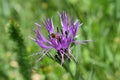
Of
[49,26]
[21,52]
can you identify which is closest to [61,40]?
[49,26]

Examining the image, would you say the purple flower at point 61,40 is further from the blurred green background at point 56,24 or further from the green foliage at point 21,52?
the green foliage at point 21,52

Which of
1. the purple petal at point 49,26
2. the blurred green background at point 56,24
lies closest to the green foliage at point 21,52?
the blurred green background at point 56,24

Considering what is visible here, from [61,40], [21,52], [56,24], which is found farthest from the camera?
[56,24]

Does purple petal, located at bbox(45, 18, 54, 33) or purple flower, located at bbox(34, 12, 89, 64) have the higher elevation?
purple petal, located at bbox(45, 18, 54, 33)

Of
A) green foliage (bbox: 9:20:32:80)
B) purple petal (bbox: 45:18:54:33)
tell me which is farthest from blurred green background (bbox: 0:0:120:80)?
purple petal (bbox: 45:18:54:33)

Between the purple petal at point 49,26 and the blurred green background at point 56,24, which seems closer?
the purple petal at point 49,26

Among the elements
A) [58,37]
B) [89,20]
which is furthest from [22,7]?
[58,37]

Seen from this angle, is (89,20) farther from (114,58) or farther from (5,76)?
(5,76)

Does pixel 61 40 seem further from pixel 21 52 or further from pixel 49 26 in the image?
pixel 21 52

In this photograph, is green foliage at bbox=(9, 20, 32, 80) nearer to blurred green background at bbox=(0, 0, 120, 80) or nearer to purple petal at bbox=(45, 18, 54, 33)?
blurred green background at bbox=(0, 0, 120, 80)
